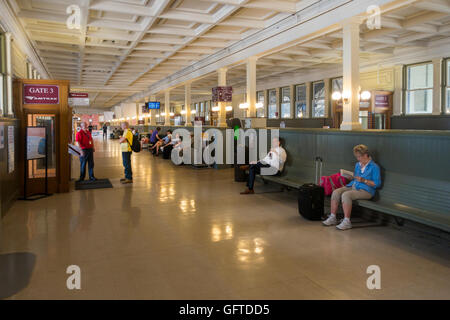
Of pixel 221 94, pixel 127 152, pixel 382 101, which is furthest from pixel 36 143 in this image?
pixel 382 101

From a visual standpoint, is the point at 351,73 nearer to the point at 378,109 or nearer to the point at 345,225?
the point at 345,225

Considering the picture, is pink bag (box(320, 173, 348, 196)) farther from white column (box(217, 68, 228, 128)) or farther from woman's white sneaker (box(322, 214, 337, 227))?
white column (box(217, 68, 228, 128))

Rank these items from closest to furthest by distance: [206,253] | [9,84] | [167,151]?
[206,253] < [9,84] < [167,151]

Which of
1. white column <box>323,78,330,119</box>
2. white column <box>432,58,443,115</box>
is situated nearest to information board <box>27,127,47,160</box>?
white column <box>432,58,443,115</box>

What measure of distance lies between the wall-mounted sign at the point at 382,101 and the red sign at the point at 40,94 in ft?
41.6

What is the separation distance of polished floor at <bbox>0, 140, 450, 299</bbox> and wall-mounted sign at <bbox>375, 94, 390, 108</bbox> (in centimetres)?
1039

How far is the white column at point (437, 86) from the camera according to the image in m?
13.5

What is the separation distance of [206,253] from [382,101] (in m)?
13.6

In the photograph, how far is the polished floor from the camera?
3.39 m

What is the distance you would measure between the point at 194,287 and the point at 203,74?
14.0 metres

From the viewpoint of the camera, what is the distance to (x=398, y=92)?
601 inches

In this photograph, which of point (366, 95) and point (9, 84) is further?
point (366, 95)

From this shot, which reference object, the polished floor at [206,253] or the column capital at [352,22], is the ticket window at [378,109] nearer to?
the column capital at [352,22]

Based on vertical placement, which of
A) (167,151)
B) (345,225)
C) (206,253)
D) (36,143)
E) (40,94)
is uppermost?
(40,94)
